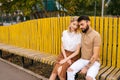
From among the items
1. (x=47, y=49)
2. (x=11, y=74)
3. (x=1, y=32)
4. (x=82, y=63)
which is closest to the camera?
(x=82, y=63)

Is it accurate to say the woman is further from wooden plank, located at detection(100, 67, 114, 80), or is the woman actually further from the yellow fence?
wooden plank, located at detection(100, 67, 114, 80)

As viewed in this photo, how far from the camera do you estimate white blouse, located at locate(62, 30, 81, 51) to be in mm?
5910

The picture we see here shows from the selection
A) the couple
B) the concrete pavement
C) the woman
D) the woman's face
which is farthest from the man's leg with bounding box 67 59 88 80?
the concrete pavement

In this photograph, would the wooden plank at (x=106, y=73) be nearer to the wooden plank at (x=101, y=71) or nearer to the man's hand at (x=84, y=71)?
the wooden plank at (x=101, y=71)

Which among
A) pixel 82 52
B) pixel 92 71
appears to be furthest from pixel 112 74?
pixel 82 52

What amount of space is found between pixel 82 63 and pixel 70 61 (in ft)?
1.24

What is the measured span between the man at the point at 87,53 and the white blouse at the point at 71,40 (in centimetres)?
24

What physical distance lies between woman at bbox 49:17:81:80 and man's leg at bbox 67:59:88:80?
0.25 meters

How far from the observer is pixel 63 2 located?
16344mm

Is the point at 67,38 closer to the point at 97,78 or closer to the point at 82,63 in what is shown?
the point at 82,63

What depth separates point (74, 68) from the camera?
5.44 meters

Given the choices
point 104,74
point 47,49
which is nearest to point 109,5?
point 47,49

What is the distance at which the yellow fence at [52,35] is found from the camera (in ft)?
19.4

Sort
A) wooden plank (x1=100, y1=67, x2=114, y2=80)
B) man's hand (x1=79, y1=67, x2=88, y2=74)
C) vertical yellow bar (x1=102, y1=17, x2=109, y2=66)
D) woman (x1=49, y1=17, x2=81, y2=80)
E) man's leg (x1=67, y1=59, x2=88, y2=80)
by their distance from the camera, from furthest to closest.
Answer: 1. vertical yellow bar (x1=102, y1=17, x2=109, y2=66)
2. woman (x1=49, y1=17, x2=81, y2=80)
3. man's leg (x1=67, y1=59, x2=88, y2=80)
4. man's hand (x1=79, y1=67, x2=88, y2=74)
5. wooden plank (x1=100, y1=67, x2=114, y2=80)
